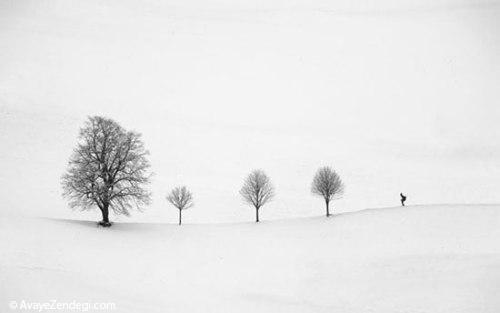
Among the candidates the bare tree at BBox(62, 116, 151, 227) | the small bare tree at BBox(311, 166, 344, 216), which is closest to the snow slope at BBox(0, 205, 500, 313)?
the bare tree at BBox(62, 116, 151, 227)

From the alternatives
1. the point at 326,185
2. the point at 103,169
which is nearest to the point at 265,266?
the point at 103,169

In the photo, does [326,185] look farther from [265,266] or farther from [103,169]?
[103,169]

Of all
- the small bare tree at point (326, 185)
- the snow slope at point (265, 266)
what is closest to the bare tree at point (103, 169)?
the snow slope at point (265, 266)

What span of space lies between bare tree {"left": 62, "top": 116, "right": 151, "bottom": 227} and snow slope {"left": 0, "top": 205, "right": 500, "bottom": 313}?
250 cm

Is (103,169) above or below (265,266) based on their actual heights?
above

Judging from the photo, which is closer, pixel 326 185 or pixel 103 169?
pixel 103 169

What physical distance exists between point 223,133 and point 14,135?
6575cm

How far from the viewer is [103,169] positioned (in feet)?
118

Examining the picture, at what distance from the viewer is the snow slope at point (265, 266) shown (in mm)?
20953

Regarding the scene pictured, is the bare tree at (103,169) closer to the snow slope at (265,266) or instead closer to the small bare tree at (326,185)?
the snow slope at (265,266)

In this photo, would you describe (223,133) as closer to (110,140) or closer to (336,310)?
(110,140)

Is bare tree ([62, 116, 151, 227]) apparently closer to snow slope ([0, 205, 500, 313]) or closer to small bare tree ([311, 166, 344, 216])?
snow slope ([0, 205, 500, 313])

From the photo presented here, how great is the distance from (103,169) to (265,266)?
1836 cm

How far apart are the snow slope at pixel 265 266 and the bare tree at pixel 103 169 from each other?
2498 mm
